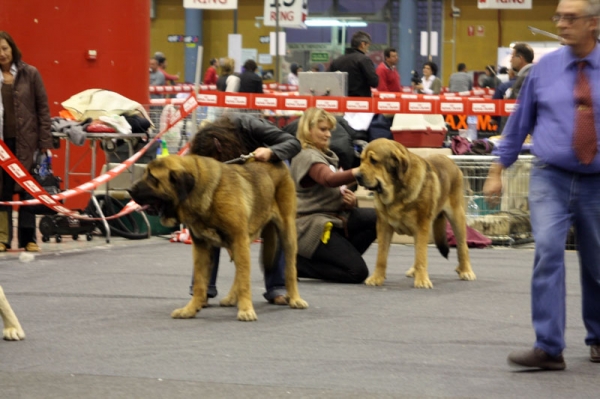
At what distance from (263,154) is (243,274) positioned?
757mm

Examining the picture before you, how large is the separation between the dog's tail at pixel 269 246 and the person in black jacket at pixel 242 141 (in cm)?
32

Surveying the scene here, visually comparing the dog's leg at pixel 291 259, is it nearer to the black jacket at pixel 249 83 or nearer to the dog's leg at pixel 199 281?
the dog's leg at pixel 199 281

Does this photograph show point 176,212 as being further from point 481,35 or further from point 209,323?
point 481,35

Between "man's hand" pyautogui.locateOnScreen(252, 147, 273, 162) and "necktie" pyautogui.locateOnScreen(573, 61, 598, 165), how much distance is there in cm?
216

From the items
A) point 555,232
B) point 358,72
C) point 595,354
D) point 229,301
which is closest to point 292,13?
point 358,72

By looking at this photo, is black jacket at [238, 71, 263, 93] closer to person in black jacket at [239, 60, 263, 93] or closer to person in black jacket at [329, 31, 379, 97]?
person in black jacket at [239, 60, 263, 93]

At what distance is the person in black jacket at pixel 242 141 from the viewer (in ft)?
21.5

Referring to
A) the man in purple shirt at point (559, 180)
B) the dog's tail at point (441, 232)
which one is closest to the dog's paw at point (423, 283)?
the dog's tail at point (441, 232)

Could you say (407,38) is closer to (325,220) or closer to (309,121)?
(325,220)

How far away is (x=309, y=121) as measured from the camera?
7633 millimetres

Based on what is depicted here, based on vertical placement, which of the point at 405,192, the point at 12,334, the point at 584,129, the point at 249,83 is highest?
the point at 249,83

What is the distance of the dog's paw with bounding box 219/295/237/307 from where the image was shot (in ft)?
22.6

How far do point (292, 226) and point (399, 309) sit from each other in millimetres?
881

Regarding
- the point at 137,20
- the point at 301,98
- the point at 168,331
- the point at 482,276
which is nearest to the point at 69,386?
the point at 168,331
